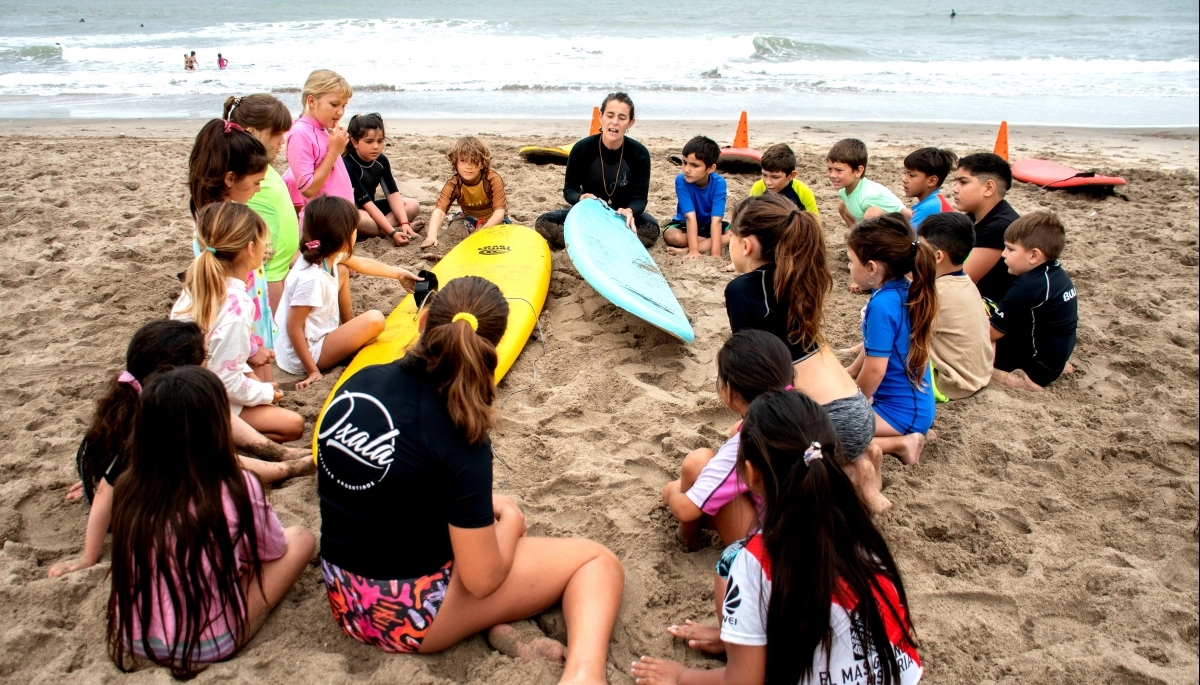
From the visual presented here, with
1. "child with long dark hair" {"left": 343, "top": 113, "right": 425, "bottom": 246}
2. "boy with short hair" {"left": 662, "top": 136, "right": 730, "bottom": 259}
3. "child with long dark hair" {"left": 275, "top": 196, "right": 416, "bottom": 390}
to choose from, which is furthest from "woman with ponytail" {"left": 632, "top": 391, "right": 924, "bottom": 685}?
"child with long dark hair" {"left": 343, "top": 113, "right": 425, "bottom": 246}

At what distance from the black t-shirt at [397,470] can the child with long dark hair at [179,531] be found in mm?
278

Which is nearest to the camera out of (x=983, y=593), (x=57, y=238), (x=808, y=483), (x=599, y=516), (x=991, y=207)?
(x=808, y=483)

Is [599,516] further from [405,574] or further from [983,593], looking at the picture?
[983,593]

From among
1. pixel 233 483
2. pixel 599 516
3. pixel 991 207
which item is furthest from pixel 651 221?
pixel 233 483


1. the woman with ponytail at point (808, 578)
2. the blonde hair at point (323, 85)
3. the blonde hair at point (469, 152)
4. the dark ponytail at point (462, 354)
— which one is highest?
the blonde hair at point (323, 85)

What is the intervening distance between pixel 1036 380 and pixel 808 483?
2.66 m

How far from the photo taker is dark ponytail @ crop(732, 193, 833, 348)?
279 cm

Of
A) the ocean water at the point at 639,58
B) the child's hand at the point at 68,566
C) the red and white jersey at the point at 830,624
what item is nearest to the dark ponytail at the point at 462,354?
the red and white jersey at the point at 830,624

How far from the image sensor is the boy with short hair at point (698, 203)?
207 inches

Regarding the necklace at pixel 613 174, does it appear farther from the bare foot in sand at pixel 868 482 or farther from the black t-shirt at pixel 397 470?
the black t-shirt at pixel 397 470

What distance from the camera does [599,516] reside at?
9.08 feet

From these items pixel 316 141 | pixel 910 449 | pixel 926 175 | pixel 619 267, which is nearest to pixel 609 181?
pixel 619 267

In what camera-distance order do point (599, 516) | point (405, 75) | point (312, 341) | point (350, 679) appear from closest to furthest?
point (350, 679) → point (599, 516) → point (312, 341) → point (405, 75)

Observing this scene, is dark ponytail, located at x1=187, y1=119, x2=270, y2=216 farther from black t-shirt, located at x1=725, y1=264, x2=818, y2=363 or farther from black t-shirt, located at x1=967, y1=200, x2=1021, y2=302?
black t-shirt, located at x1=967, y1=200, x2=1021, y2=302
